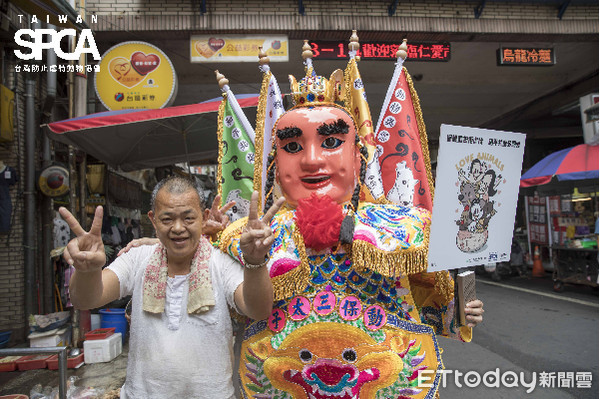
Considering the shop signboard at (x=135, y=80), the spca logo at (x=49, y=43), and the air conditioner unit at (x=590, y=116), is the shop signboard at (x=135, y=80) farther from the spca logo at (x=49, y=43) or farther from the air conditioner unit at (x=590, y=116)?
the air conditioner unit at (x=590, y=116)

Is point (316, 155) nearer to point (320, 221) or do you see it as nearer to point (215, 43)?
point (320, 221)

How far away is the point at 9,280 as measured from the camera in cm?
580

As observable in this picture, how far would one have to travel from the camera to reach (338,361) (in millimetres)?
1896

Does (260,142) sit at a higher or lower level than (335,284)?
higher

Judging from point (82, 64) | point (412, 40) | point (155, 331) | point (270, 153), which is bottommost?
point (155, 331)

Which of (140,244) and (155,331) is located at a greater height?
(140,244)

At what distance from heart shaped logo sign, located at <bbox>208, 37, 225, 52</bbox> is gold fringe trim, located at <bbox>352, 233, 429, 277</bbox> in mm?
5839

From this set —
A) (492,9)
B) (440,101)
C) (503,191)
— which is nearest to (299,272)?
(503,191)

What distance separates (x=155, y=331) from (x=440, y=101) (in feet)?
34.1

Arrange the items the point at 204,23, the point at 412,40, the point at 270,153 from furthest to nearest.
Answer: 1. the point at 412,40
2. the point at 204,23
3. the point at 270,153

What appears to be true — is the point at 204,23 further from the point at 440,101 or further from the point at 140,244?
the point at 440,101

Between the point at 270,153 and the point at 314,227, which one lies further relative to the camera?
the point at 270,153

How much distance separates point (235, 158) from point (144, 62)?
3.95m

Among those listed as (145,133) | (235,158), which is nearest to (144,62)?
(145,133)
